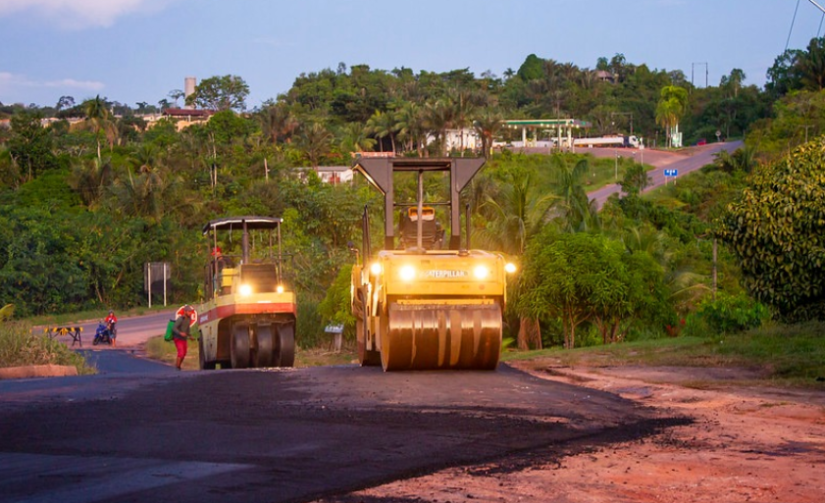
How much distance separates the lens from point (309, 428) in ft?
33.3

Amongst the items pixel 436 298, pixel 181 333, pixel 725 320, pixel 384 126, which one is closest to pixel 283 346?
pixel 181 333

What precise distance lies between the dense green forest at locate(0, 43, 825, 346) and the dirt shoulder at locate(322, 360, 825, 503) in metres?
10.3

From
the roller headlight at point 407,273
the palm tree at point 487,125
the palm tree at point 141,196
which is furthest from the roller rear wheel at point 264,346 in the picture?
the palm tree at point 487,125

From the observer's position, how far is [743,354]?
17.4 meters

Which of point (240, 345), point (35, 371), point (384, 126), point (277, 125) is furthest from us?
point (384, 126)

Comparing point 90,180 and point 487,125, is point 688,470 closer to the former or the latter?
point 90,180

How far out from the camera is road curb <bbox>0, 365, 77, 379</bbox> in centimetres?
1928

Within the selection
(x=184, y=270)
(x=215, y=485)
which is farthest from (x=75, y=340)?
(x=215, y=485)

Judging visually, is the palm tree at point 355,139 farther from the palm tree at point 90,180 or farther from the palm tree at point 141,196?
the palm tree at point 141,196

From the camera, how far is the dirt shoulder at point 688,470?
7340 millimetres

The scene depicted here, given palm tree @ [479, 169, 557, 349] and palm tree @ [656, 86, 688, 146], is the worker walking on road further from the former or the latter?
palm tree @ [656, 86, 688, 146]

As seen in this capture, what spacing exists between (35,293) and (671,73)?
140588mm

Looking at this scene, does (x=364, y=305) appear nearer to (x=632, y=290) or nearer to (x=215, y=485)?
(x=215, y=485)

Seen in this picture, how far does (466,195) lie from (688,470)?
53.5 meters
